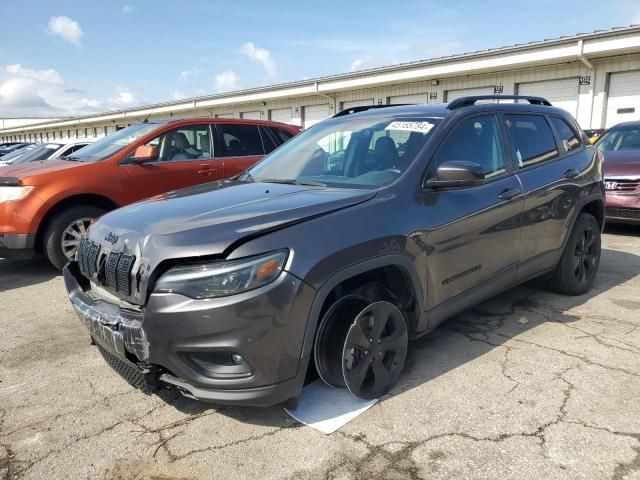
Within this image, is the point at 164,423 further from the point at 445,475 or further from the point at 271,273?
the point at 445,475

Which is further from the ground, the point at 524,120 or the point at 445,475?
the point at 524,120

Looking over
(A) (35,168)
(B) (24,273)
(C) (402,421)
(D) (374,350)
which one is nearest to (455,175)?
(D) (374,350)

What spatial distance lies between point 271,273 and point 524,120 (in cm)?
279

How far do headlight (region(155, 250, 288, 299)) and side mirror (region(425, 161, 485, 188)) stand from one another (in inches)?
47.9

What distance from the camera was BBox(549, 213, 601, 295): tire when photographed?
4.47 meters

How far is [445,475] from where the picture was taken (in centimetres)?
226

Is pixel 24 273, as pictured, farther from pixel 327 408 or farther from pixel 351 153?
pixel 327 408

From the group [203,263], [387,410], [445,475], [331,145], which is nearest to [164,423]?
[203,263]

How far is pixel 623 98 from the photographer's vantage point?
14.5 metres

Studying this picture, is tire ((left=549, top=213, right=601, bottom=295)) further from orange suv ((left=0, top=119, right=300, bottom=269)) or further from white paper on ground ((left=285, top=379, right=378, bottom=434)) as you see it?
orange suv ((left=0, top=119, right=300, bottom=269))

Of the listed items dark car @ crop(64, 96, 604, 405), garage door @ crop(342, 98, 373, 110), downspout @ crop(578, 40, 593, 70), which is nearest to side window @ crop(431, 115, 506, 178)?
dark car @ crop(64, 96, 604, 405)

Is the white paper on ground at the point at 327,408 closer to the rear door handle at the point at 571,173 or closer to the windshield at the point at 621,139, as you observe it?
the rear door handle at the point at 571,173

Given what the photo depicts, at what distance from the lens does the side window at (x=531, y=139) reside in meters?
3.93

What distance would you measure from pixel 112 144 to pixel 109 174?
716mm
